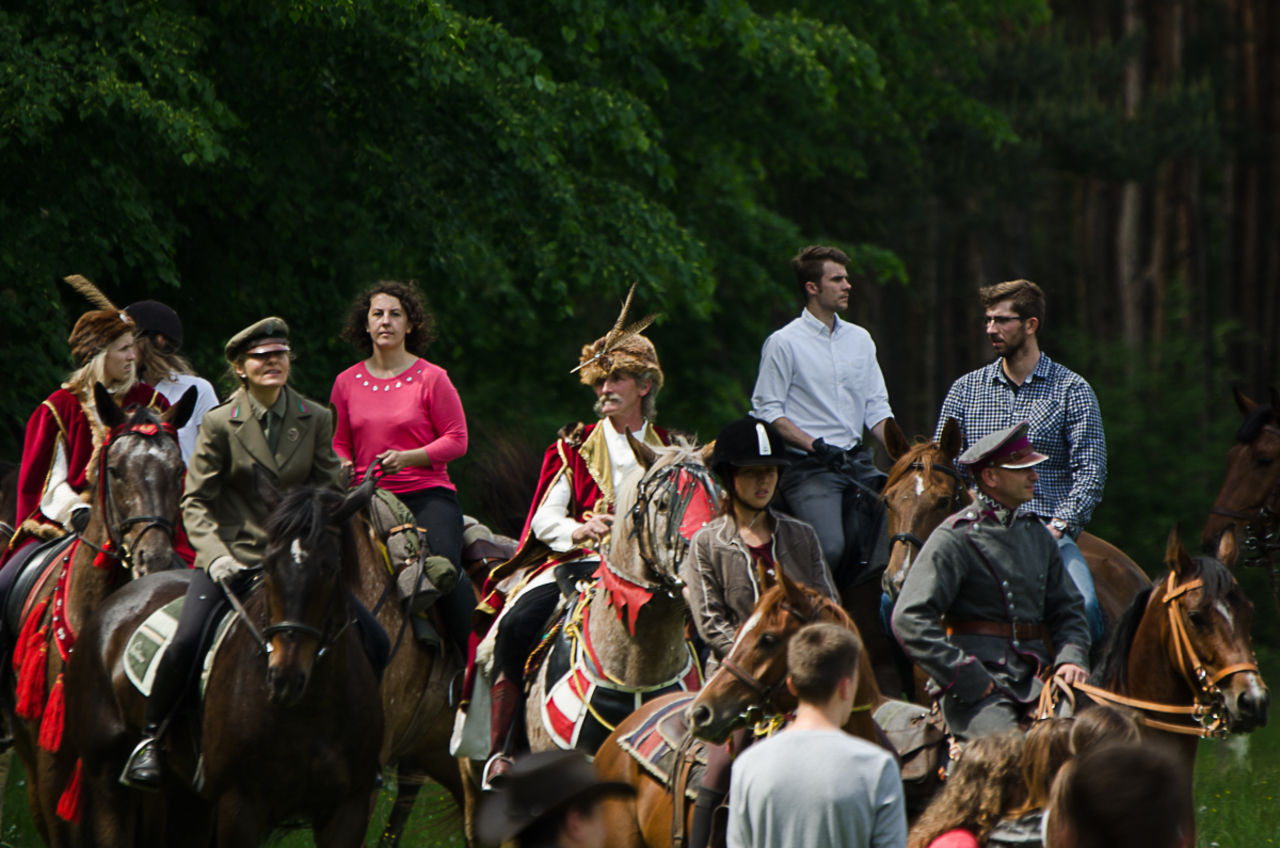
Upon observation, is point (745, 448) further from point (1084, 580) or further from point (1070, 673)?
point (1084, 580)

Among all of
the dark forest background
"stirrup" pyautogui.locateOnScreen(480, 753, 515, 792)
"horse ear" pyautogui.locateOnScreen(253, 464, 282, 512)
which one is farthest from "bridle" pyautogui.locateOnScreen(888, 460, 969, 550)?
the dark forest background

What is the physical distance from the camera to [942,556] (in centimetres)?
600

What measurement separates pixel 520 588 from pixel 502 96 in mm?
6672

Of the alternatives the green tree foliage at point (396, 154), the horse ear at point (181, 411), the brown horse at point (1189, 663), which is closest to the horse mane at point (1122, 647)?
the brown horse at point (1189, 663)

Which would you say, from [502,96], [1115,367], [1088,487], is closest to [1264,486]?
[1088,487]

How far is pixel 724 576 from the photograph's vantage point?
6.25 m

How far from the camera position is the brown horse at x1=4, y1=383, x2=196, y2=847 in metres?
7.70

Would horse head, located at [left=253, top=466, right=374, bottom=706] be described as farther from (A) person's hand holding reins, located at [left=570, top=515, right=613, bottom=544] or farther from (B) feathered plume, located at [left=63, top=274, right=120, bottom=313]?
(B) feathered plume, located at [left=63, top=274, right=120, bottom=313]

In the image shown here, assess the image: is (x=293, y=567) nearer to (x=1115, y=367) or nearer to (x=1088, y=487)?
(x=1088, y=487)

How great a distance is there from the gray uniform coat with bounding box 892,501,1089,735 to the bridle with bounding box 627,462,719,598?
1.02 meters

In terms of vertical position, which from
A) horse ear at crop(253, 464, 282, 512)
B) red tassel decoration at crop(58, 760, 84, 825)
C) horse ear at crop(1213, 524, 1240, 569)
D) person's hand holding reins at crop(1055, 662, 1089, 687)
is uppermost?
horse ear at crop(253, 464, 282, 512)

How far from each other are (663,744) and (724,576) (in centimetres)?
73

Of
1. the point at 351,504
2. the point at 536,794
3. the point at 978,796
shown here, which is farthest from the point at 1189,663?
the point at 351,504

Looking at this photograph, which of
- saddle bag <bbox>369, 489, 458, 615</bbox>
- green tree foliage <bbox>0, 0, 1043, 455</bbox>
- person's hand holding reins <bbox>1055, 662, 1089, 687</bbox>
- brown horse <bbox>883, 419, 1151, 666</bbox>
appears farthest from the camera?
green tree foliage <bbox>0, 0, 1043, 455</bbox>
